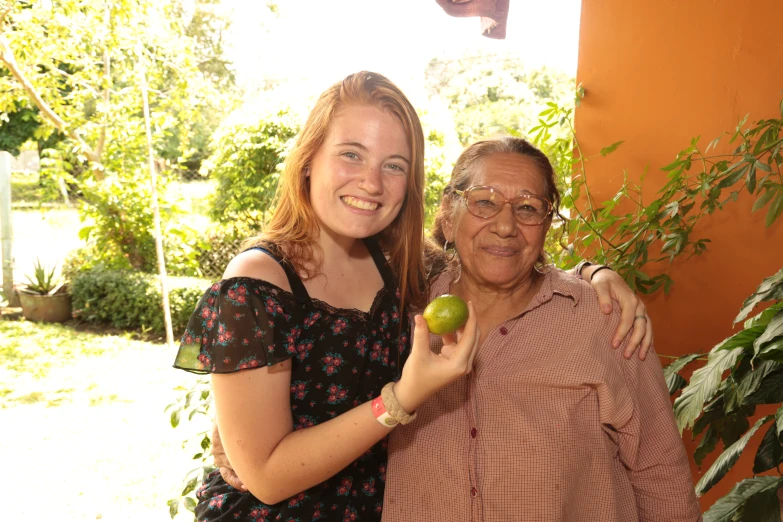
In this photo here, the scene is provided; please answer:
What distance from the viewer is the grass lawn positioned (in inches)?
171

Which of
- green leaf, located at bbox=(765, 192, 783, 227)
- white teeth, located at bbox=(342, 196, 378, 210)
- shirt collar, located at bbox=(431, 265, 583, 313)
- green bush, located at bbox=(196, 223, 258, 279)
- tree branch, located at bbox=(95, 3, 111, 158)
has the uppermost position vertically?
tree branch, located at bbox=(95, 3, 111, 158)

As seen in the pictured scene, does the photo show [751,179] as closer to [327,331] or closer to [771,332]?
[771,332]

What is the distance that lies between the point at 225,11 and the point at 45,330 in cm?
1176

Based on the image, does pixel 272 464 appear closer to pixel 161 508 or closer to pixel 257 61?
pixel 161 508

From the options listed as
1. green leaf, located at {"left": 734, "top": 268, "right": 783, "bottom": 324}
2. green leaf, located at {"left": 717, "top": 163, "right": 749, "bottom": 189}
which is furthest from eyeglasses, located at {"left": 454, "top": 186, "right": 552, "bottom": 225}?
green leaf, located at {"left": 717, "top": 163, "right": 749, "bottom": 189}

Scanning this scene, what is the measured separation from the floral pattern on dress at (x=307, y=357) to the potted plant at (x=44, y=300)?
289 inches

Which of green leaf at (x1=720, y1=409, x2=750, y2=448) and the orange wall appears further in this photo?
the orange wall

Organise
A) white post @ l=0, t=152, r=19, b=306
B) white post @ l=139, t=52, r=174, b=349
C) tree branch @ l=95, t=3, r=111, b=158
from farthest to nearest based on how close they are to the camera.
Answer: white post @ l=0, t=152, r=19, b=306 < tree branch @ l=95, t=3, r=111, b=158 < white post @ l=139, t=52, r=174, b=349

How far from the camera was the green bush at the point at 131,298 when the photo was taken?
771 cm

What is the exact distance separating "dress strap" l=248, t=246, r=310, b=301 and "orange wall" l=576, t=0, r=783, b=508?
201cm

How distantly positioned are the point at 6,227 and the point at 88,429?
4.40 metres

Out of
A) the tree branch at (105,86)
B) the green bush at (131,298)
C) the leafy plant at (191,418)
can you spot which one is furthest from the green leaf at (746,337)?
the tree branch at (105,86)

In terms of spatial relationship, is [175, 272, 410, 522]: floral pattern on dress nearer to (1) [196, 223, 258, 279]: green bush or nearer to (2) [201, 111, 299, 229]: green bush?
(2) [201, 111, 299, 229]: green bush

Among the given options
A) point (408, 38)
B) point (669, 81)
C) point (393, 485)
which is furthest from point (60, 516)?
point (408, 38)
